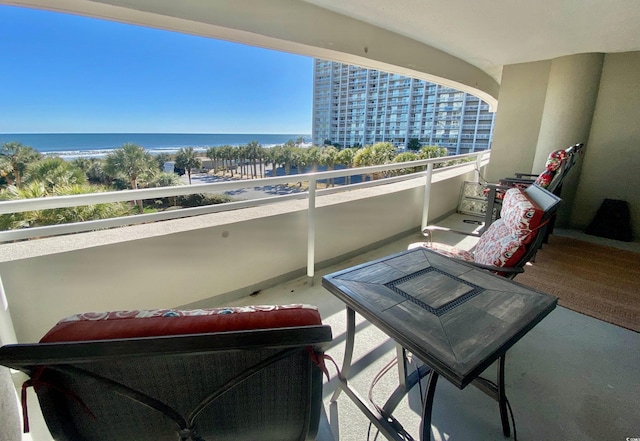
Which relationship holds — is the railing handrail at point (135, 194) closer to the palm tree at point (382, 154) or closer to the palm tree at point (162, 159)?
the palm tree at point (162, 159)

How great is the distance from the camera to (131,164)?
10516mm

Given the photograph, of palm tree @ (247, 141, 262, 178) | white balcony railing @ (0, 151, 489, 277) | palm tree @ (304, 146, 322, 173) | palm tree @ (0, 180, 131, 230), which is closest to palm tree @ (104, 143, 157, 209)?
palm tree @ (247, 141, 262, 178)

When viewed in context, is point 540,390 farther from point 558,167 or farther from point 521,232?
point 558,167

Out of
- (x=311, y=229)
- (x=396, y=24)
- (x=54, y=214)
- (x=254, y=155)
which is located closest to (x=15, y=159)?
(x=54, y=214)

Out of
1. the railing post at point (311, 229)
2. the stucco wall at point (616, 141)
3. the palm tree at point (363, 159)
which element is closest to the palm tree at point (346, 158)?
the palm tree at point (363, 159)

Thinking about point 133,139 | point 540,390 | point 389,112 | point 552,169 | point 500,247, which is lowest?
point 540,390

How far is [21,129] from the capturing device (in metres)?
24.2

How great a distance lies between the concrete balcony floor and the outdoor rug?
237 mm

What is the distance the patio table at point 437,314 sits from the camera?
2.94 ft

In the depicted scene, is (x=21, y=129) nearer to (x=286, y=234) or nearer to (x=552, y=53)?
(x=286, y=234)

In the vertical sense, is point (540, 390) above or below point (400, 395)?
below

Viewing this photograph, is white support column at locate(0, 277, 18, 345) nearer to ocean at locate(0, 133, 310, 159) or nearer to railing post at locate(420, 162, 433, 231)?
railing post at locate(420, 162, 433, 231)

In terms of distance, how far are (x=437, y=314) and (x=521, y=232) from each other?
89 centimetres

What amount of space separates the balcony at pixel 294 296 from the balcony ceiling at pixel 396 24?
1.22 m
